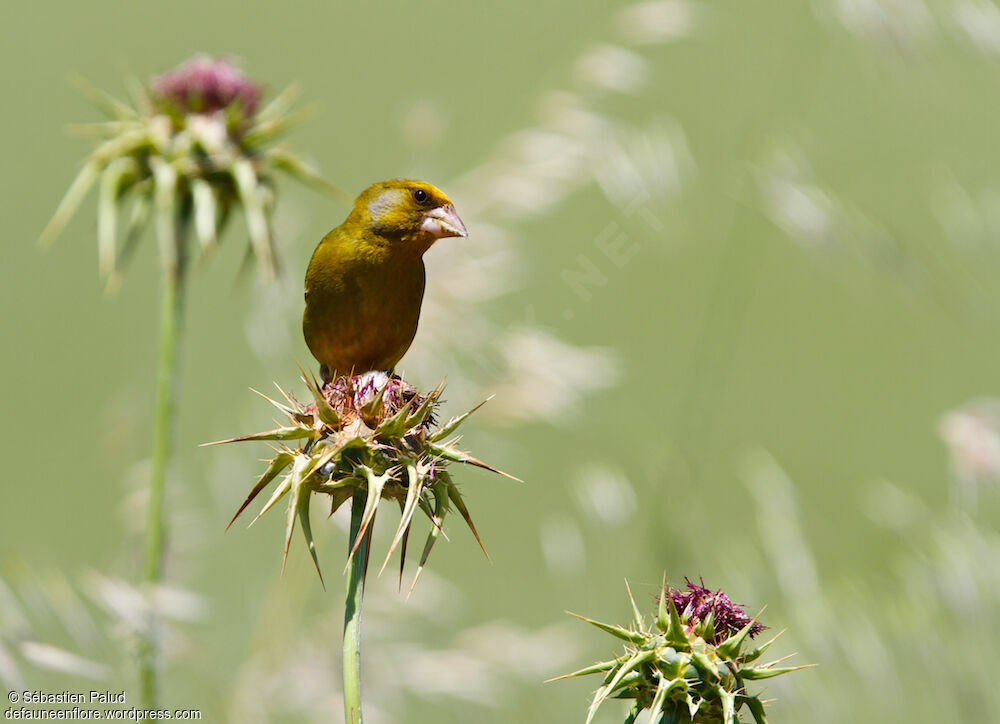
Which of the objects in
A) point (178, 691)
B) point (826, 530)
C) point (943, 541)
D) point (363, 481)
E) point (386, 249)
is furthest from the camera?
point (826, 530)

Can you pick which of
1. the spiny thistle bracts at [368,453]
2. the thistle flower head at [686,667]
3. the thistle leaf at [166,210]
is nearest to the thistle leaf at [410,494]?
the spiny thistle bracts at [368,453]

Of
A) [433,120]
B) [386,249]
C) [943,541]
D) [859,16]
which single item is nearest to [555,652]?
[943,541]

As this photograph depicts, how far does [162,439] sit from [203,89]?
1.57m

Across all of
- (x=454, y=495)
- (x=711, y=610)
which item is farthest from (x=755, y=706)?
(x=454, y=495)

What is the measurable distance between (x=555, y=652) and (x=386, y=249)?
343cm

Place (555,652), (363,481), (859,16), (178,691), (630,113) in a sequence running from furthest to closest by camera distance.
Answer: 1. (630,113)
2. (178,691)
3. (555,652)
4. (859,16)
5. (363,481)

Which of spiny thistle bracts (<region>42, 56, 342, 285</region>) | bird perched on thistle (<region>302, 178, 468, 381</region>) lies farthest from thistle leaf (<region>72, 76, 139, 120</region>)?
bird perched on thistle (<region>302, 178, 468, 381</region>)

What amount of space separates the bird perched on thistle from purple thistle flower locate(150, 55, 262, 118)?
1.41 m

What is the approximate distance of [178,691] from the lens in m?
6.64

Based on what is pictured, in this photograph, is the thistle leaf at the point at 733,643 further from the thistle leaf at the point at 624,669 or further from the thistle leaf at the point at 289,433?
the thistle leaf at the point at 289,433

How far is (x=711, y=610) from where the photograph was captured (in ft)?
7.88

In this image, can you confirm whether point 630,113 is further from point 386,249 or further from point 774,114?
point 386,249

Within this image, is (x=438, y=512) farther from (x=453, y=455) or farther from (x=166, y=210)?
(x=166, y=210)

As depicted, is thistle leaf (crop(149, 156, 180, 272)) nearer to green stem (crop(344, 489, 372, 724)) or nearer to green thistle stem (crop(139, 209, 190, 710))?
green thistle stem (crop(139, 209, 190, 710))
